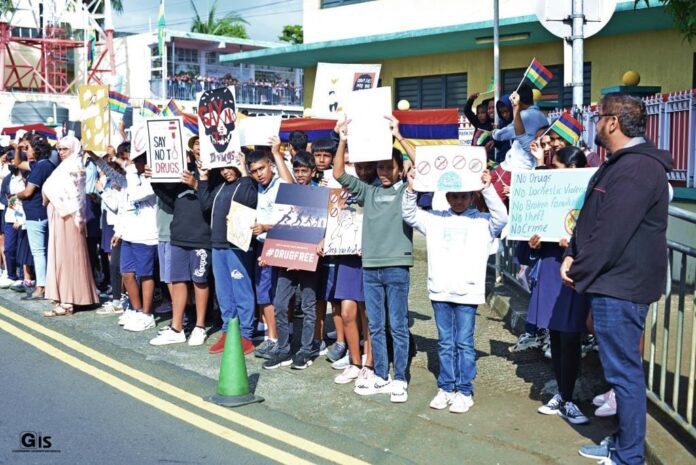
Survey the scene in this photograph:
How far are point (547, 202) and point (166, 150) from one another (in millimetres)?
4021

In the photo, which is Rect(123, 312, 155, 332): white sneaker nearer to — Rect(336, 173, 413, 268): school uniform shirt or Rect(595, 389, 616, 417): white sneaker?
Rect(336, 173, 413, 268): school uniform shirt

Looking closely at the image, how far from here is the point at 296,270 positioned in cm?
747

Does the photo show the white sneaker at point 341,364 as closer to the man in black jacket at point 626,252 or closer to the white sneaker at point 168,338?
the white sneaker at point 168,338

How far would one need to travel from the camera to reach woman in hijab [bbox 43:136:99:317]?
32.3 ft

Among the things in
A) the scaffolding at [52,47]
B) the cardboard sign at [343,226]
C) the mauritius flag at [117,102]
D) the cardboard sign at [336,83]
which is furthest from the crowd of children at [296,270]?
the scaffolding at [52,47]

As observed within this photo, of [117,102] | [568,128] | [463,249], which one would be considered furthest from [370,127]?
[117,102]

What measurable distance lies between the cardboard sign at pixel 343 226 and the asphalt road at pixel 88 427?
1.91 meters

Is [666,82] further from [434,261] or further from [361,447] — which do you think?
[361,447]

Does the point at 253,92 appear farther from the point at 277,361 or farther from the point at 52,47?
the point at 277,361

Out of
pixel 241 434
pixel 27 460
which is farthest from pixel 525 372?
pixel 27 460

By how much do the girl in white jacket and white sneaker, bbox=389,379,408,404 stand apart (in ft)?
0.90

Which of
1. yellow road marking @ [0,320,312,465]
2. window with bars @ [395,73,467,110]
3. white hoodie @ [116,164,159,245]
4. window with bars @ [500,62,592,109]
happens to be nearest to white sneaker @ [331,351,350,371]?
yellow road marking @ [0,320,312,465]

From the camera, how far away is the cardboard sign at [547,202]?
571cm

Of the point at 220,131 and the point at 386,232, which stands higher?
the point at 220,131
